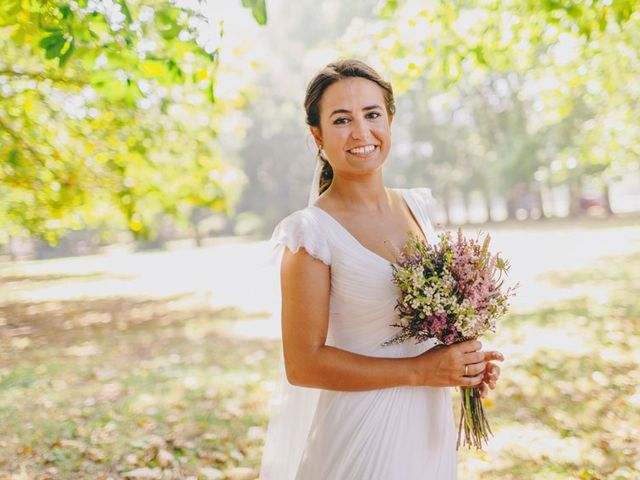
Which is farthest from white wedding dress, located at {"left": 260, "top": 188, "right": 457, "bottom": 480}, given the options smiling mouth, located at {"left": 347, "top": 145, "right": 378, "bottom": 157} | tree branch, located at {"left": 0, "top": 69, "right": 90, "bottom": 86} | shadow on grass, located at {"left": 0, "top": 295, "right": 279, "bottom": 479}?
tree branch, located at {"left": 0, "top": 69, "right": 90, "bottom": 86}

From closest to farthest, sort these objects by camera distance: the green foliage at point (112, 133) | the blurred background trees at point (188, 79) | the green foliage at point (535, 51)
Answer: the blurred background trees at point (188, 79) < the green foliage at point (112, 133) < the green foliage at point (535, 51)

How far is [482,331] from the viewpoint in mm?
2131

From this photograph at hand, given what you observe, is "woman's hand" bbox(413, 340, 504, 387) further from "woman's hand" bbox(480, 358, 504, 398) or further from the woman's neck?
the woman's neck

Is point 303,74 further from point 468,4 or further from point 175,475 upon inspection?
point 175,475

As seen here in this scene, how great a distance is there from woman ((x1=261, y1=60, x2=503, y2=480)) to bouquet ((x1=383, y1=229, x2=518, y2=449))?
7 centimetres

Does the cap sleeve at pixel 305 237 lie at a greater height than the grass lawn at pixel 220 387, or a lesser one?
greater

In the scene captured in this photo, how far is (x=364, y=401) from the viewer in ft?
7.21

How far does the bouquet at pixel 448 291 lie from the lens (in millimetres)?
2021

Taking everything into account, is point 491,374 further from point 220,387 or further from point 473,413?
point 220,387

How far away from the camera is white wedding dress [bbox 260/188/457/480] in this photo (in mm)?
2139

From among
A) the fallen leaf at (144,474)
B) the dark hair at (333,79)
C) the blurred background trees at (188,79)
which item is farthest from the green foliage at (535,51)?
the fallen leaf at (144,474)

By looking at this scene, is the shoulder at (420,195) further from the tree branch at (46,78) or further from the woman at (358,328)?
the tree branch at (46,78)

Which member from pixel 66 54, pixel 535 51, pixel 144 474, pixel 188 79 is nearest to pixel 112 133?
pixel 188 79

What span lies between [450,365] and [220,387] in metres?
5.63
